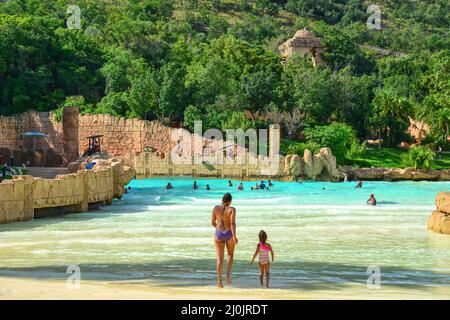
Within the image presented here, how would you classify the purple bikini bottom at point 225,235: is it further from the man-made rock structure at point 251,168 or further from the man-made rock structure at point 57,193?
the man-made rock structure at point 251,168

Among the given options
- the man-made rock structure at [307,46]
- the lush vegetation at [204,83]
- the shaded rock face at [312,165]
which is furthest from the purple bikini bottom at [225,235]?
the man-made rock structure at [307,46]

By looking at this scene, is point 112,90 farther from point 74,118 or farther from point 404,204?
point 404,204

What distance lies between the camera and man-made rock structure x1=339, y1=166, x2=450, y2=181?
191 feet

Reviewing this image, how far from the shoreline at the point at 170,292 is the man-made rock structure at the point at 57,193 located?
11.9 meters

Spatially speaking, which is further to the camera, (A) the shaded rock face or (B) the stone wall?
(B) the stone wall

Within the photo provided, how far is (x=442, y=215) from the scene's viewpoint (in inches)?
938

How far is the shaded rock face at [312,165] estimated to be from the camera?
54.8m

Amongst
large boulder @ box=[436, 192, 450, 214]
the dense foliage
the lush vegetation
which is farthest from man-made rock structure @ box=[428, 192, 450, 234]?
the dense foliage

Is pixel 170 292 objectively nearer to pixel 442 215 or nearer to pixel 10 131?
pixel 442 215

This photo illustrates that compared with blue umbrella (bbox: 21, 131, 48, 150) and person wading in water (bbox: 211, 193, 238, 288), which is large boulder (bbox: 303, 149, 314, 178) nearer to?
blue umbrella (bbox: 21, 131, 48, 150)

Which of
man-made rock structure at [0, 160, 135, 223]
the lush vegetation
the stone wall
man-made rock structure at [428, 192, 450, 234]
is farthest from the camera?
the lush vegetation

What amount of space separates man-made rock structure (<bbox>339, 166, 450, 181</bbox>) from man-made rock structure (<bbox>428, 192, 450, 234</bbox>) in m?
33.2
